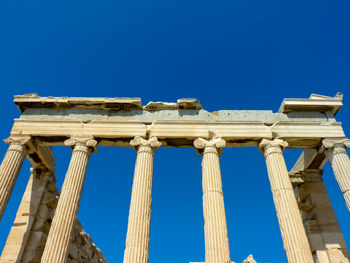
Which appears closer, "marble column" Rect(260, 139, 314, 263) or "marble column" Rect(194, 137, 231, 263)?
"marble column" Rect(194, 137, 231, 263)

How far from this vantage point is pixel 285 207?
513 inches

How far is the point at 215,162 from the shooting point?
14.4 m

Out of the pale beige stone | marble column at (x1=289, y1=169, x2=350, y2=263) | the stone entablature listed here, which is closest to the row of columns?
the stone entablature

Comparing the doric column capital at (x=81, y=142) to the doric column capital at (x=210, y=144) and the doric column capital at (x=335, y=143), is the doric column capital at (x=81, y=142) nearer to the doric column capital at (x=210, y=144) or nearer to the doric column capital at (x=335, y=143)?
the doric column capital at (x=210, y=144)

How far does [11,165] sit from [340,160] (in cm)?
1701

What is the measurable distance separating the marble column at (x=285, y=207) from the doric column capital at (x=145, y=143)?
19.0 feet

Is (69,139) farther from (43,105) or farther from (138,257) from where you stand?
(138,257)

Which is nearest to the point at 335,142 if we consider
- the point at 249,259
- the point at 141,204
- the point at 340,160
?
the point at 340,160

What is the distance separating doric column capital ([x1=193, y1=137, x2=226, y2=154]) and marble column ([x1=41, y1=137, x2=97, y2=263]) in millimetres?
5609

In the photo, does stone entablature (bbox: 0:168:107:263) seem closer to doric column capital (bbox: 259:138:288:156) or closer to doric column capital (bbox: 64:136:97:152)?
doric column capital (bbox: 64:136:97:152)

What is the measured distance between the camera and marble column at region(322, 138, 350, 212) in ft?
45.5

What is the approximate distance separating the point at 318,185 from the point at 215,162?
328 inches

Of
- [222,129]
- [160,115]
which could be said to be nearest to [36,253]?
[160,115]

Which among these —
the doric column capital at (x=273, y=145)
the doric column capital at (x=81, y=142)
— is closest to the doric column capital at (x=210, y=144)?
the doric column capital at (x=273, y=145)
